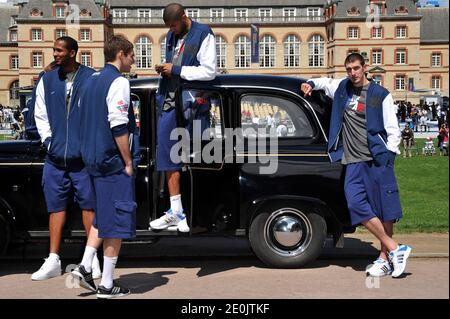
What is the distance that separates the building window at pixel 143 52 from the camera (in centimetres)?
10294

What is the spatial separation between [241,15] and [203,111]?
101153mm

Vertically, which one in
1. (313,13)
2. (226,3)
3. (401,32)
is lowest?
(401,32)

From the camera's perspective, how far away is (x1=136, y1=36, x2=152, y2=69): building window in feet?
338

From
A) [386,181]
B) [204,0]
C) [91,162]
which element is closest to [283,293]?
[386,181]

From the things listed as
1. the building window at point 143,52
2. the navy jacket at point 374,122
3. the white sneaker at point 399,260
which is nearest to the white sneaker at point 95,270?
the navy jacket at point 374,122

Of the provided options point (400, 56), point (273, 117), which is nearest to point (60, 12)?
point (400, 56)

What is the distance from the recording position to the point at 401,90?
318ft

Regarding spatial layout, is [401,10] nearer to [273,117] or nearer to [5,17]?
[5,17]

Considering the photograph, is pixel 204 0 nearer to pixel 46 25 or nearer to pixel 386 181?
pixel 46 25

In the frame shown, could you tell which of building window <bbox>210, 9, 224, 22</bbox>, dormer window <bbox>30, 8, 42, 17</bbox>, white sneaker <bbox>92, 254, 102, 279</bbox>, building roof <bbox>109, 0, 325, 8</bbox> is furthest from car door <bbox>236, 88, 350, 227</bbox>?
building roof <bbox>109, 0, 325, 8</bbox>

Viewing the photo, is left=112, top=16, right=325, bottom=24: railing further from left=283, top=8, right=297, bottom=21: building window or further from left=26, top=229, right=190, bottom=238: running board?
left=26, top=229, right=190, bottom=238: running board

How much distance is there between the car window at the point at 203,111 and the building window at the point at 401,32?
94.2 m

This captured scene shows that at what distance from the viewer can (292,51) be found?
10294cm

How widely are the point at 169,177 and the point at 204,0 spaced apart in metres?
103
